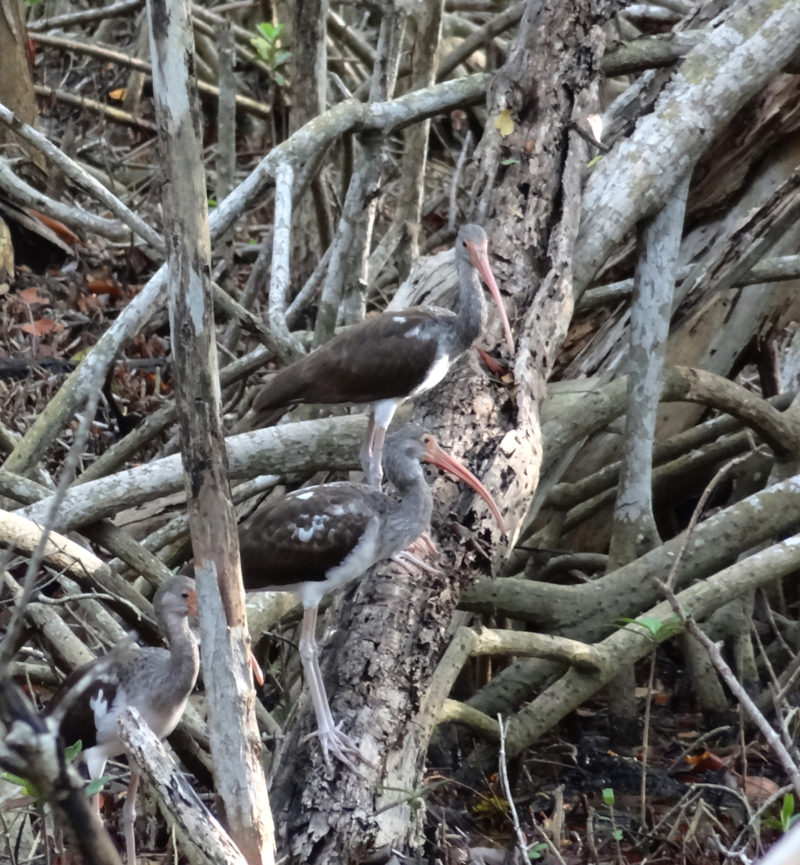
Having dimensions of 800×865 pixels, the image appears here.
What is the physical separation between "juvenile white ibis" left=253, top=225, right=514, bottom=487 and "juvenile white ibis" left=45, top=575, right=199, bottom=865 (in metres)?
1.61

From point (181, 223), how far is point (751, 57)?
4.24 meters

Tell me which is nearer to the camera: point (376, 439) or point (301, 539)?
point (301, 539)

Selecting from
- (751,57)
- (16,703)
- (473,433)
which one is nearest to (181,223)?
(16,703)

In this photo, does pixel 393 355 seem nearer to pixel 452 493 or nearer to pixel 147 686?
pixel 452 493

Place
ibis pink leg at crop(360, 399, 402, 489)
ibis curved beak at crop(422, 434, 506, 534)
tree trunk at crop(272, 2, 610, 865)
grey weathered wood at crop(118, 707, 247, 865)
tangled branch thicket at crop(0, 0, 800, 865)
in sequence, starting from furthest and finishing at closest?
1. ibis pink leg at crop(360, 399, 402, 489)
2. ibis curved beak at crop(422, 434, 506, 534)
3. tangled branch thicket at crop(0, 0, 800, 865)
4. tree trunk at crop(272, 2, 610, 865)
5. grey weathered wood at crop(118, 707, 247, 865)

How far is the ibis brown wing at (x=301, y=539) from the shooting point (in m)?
4.23

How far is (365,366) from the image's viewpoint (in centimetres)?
531

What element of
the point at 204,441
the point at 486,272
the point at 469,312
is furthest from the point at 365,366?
the point at 204,441

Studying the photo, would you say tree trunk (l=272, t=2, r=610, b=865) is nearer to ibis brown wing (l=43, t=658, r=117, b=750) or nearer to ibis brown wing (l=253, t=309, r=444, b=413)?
ibis brown wing (l=253, t=309, r=444, b=413)

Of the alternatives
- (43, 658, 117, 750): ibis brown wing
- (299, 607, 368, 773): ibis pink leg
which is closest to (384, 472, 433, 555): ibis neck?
(299, 607, 368, 773): ibis pink leg

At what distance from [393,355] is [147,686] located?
1.95m

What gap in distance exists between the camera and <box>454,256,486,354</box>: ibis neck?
5285 mm

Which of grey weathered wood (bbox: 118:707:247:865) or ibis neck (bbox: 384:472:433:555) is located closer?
grey weathered wood (bbox: 118:707:247:865)

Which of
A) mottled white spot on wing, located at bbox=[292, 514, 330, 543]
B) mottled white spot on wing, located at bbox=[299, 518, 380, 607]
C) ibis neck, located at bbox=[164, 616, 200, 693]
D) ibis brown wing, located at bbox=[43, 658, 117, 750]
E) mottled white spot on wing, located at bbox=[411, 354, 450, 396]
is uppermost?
mottled white spot on wing, located at bbox=[411, 354, 450, 396]
